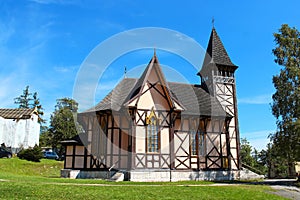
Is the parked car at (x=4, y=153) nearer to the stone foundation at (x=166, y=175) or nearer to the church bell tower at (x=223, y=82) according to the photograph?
the stone foundation at (x=166, y=175)

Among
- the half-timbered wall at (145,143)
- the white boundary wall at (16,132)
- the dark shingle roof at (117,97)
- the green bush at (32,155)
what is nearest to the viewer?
the half-timbered wall at (145,143)

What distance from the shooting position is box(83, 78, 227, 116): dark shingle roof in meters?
20.3

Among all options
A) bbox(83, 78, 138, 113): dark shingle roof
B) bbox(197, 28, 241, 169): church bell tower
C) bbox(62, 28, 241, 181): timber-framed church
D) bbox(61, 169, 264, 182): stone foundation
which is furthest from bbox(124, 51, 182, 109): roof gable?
bbox(197, 28, 241, 169): church bell tower

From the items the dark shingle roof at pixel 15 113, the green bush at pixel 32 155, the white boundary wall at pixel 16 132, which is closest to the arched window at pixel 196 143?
the green bush at pixel 32 155

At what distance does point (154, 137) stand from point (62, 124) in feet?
92.8

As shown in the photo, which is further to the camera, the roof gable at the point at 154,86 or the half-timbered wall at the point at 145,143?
the roof gable at the point at 154,86

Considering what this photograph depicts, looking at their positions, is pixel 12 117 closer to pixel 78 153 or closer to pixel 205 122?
pixel 78 153

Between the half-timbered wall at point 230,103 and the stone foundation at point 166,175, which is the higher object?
the half-timbered wall at point 230,103

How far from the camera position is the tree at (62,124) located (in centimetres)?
4278

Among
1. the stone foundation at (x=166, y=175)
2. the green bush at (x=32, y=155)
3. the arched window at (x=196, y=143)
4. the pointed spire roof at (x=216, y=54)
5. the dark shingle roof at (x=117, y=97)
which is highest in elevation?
the pointed spire roof at (x=216, y=54)

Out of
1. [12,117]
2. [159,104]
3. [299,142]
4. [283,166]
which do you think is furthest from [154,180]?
[12,117]

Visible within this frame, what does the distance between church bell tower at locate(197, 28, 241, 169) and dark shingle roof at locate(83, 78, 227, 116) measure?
1.01 m

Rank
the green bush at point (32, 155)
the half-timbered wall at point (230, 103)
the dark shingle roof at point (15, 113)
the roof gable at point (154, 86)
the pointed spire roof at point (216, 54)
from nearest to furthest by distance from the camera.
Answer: the roof gable at point (154, 86), the half-timbered wall at point (230, 103), the pointed spire roof at point (216, 54), the green bush at point (32, 155), the dark shingle roof at point (15, 113)

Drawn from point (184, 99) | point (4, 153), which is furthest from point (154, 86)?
point (4, 153)
